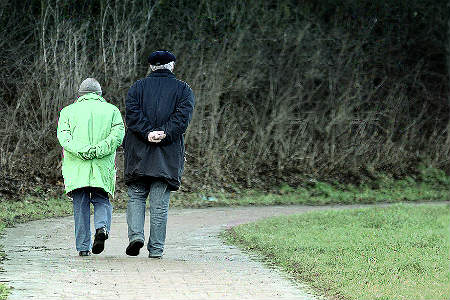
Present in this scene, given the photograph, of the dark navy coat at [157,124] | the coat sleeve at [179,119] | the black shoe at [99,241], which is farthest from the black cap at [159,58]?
the black shoe at [99,241]

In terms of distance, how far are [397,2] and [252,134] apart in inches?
232

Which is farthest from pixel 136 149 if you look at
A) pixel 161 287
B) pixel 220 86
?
pixel 220 86

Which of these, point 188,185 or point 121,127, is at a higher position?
point 121,127

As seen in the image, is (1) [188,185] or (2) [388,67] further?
(2) [388,67]

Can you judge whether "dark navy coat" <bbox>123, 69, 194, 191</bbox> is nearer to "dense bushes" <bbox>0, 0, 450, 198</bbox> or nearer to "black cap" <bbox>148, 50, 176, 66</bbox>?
"black cap" <bbox>148, 50, 176, 66</bbox>

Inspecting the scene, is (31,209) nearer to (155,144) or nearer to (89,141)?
(89,141)

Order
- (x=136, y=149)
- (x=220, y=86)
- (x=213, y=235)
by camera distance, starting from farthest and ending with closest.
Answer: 1. (x=220, y=86)
2. (x=213, y=235)
3. (x=136, y=149)

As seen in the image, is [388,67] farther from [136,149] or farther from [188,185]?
[136,149]

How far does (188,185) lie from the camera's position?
65.2ft

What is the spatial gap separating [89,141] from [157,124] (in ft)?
2.40

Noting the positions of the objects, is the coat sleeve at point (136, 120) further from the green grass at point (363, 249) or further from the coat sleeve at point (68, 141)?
the green grass at point (363, 249)

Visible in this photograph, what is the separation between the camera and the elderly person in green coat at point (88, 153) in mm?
9656

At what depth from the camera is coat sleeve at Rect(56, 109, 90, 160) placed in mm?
9633

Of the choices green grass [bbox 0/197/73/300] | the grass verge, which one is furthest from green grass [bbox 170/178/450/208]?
green grass [bbox 0/197/73/300]
